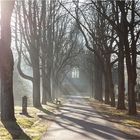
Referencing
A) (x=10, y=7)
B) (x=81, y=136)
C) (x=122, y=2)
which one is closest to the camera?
(x=81, y=136)

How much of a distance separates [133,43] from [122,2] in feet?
10.0

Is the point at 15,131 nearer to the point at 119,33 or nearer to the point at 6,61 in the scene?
the point at 6,61

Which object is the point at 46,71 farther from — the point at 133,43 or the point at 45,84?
the point at 133,43

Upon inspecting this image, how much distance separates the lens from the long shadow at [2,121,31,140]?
1501 centimetres

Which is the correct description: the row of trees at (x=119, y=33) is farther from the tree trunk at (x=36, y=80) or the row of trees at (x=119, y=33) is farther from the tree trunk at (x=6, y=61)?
the tree trunk at (x=6, y=61)

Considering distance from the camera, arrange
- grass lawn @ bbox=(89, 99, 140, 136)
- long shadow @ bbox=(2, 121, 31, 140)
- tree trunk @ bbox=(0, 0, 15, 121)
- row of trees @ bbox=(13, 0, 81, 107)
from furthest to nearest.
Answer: row of trees @ bbox=(13, 0, 81, 107) < grass lawn @ bbox=(89, 99, 140, 136) < tree trunk @ bbox=(0, 0, 15, 121) < long shadow @ bbox=(2, 121, 31, 140)

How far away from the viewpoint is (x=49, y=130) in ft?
60.0

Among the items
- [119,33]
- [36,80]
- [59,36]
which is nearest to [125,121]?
[119,33]

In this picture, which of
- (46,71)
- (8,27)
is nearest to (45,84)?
(46,71)

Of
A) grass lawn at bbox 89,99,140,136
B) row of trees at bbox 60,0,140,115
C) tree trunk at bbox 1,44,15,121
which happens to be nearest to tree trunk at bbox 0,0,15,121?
tree trunk at bbox 1,44,15,121

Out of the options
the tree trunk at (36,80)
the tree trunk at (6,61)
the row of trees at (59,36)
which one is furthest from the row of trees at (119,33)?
the tree trunk at (6,61)

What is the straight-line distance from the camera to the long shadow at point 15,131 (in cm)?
1501

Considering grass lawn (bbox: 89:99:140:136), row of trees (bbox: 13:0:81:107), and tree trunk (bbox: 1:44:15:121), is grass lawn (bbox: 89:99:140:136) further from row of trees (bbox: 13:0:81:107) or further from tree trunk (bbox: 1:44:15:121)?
row of trees (bbox: 13:0:81:107)

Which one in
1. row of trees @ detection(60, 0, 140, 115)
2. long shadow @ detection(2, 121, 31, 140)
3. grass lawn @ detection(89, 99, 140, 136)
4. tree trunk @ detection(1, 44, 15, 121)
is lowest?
grass lawn @ detection(89, 99, 140, 136)
